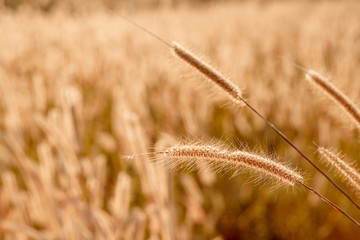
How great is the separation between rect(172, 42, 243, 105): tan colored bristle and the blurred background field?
0.02 m

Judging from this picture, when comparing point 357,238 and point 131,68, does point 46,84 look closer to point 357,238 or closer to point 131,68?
point 131,68

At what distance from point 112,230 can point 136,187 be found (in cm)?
52

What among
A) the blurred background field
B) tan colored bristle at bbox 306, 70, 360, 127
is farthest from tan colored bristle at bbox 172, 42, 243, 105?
tan colored bristle at bbox 306, 70, 360, 127

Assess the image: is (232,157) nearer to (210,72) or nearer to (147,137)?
(210,72)

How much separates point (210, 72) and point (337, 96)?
19 cm

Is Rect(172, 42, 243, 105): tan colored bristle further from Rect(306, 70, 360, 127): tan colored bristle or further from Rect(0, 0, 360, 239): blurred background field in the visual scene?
Rect(306, 70, 360, 127): tan colored bristle

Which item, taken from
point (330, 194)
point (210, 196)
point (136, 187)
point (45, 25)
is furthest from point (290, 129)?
point (45, 25)

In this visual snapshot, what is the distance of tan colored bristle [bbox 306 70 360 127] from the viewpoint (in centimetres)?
50

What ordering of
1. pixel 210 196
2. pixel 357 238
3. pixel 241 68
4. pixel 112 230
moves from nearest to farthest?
pixel 112 230 → pixel 357 238 → pixel 210 196 → pixel 241 68

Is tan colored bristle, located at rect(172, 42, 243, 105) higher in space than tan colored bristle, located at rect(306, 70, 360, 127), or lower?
lower

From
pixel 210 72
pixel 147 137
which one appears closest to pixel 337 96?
pixel 210 72

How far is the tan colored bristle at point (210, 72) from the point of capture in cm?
47

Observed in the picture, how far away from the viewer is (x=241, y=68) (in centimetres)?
244

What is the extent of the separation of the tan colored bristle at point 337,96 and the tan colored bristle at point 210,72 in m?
0.13
